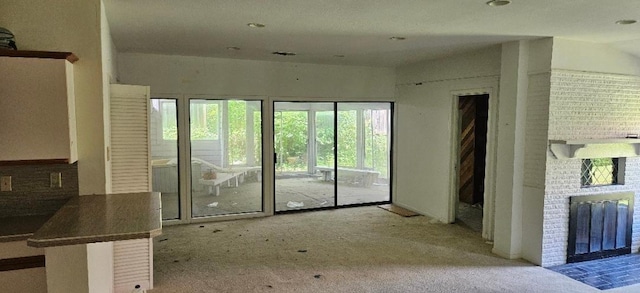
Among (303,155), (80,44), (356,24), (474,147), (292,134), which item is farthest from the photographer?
(474,147)

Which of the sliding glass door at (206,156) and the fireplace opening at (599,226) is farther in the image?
the sliding glass door at (206,156)

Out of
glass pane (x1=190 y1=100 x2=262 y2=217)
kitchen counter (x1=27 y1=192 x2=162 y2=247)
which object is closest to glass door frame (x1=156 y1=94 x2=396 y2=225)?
glass pane (x1=190 y1=100 x2=262 y2=217)

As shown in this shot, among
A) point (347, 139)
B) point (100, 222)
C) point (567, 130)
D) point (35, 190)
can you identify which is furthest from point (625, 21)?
point (35, 190)

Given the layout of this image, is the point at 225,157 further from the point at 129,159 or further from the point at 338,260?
the point at 129,159

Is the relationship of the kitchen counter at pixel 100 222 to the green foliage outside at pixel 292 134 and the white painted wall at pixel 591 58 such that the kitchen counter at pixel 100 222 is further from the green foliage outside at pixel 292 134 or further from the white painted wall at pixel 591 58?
the white painted wall at pixel 591 58

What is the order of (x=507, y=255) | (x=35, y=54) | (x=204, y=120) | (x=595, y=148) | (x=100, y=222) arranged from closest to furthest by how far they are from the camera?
1. (x=100, y=222)
2. (x=35, y=54)
3. (x=595, y=148)
4. (x=507, y=255)
5. (x=204, y=120)

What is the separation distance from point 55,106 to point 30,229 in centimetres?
77

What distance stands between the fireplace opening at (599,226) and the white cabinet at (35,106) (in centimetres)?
474

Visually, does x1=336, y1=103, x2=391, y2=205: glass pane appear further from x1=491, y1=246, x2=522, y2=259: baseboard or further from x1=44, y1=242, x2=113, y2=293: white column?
x1=44, y1=242, x2=113, y2=293: white column

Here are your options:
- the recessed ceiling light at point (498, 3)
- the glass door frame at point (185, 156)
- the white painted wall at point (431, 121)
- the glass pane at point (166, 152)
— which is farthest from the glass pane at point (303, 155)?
the recessed ceiling light at point (498, 3)

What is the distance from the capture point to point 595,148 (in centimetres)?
439

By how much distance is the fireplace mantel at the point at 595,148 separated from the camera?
4.21 metres

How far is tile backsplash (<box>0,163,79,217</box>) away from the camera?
9.20 ft

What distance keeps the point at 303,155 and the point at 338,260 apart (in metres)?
2.72
